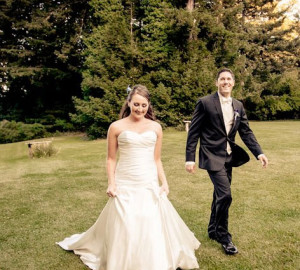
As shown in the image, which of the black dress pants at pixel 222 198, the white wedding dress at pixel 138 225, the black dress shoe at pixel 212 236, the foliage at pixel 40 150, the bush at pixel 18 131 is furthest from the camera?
the bush at pixel 18 131

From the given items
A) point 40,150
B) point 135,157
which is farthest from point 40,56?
point 135,157

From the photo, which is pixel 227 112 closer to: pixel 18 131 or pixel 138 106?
pixel 138 106

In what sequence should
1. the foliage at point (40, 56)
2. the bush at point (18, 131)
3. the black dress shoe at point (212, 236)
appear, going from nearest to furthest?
the black dress shoe at point (212, 236) → the bush at point (18, 131) → the foliage at point (40, 56)

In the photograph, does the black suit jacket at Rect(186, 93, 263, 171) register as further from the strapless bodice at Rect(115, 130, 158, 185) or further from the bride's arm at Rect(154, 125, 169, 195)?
the strapless bodice at Rect(115, 130, 158, 185)

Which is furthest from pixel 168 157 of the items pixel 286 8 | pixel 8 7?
pixel 286 8

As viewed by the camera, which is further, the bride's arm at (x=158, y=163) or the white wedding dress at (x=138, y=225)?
the bride's arm at (x=158, y=163)

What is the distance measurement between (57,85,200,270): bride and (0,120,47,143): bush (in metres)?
24.2

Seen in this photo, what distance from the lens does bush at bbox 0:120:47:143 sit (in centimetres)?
2575

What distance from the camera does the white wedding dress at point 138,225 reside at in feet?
10.6

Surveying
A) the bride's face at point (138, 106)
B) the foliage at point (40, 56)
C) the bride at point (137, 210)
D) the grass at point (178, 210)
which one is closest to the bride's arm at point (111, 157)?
the bride at point (137, 210)


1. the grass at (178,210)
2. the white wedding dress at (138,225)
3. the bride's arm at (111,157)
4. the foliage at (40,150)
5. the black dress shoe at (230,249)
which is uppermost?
the bride's arm at (111,157)

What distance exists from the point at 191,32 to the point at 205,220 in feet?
60.0

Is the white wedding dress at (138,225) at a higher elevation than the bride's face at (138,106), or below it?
below

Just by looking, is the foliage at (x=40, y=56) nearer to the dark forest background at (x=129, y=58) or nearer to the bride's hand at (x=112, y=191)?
the dark forest background at (x=129, y=58)
